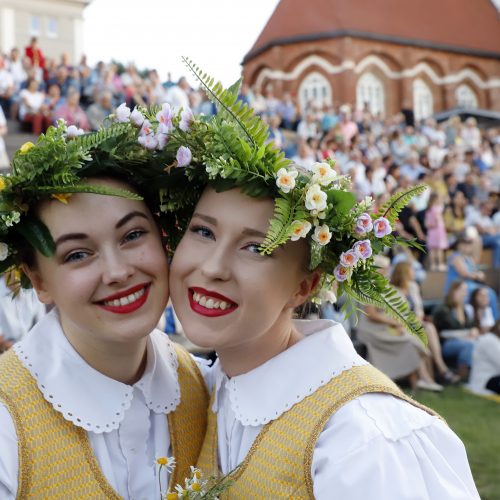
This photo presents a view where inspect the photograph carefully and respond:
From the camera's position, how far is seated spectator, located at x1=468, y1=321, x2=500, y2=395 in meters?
7.46

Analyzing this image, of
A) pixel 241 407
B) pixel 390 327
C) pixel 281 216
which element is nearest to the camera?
pixel 281 216

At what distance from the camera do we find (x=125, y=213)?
84.0 inches

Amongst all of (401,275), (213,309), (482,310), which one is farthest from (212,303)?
(482,310)

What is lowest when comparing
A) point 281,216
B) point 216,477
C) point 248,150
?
point 216,477

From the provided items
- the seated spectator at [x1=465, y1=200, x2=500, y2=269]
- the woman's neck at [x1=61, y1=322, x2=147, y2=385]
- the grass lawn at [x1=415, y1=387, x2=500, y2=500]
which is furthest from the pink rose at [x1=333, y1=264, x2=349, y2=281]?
the seated spectator at [x1=465, y1=200, x2=500, y2=269]

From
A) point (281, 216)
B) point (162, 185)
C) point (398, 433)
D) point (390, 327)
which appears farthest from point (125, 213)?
point (390, 327)

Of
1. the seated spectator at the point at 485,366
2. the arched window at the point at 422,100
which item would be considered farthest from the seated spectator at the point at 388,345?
the arched window at the point at 422,100

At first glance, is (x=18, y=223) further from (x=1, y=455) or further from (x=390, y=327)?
(x=390, y=327)

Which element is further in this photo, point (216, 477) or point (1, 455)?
point (216, 477)

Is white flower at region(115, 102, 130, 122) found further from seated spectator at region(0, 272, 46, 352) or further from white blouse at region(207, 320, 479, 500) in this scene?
seated spectator at region(0, 272, 46, 352)

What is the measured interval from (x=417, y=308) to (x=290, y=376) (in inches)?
231

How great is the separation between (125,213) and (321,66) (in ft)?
97.4

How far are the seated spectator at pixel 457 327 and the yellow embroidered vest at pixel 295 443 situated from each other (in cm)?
620

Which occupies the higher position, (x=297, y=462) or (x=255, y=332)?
(x=255, y=332)
